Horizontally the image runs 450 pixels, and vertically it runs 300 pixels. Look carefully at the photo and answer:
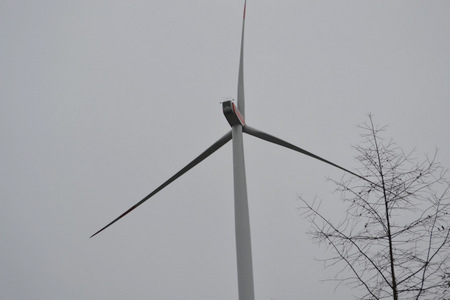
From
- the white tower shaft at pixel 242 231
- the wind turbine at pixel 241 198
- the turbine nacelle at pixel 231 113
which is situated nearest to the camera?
the white tower shaft at pixel 242 231

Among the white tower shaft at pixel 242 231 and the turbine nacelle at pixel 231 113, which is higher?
the turbine nacelle at pixel 231 113

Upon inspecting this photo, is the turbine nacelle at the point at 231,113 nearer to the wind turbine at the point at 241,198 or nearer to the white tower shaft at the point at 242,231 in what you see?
the wind turbine at the point at 241,198

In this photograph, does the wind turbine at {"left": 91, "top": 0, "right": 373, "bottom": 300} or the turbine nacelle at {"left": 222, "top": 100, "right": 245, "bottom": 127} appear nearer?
the wind turbine at {"left": 91, "top": 0, "right": 373, "bottom": 300}

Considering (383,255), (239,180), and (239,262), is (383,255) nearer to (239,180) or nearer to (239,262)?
(239,262)

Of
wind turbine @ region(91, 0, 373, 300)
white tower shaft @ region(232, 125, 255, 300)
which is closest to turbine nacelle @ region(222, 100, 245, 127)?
wind turbine @ region(91, 0, 373, 300)

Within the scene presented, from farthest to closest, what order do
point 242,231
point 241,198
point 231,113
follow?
point 231,113
point 241,198
point 242,231

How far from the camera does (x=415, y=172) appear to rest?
5328 millimetres

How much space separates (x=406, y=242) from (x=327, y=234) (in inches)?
40.7

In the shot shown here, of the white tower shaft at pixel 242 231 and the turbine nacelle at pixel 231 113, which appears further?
the turbine nacelle at pixel 231 113

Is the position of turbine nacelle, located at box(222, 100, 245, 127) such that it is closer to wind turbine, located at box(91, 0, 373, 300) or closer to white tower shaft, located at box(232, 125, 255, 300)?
wind turbine, located at box(91, 0, 373, 300)

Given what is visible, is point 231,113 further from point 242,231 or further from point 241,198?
point 242,231

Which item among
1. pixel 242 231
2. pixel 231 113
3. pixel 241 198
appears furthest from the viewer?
pixel 231 113

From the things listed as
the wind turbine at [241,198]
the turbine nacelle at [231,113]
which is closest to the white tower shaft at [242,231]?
the wind turbine at [241,198]

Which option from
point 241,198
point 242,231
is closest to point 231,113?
point 241,198
